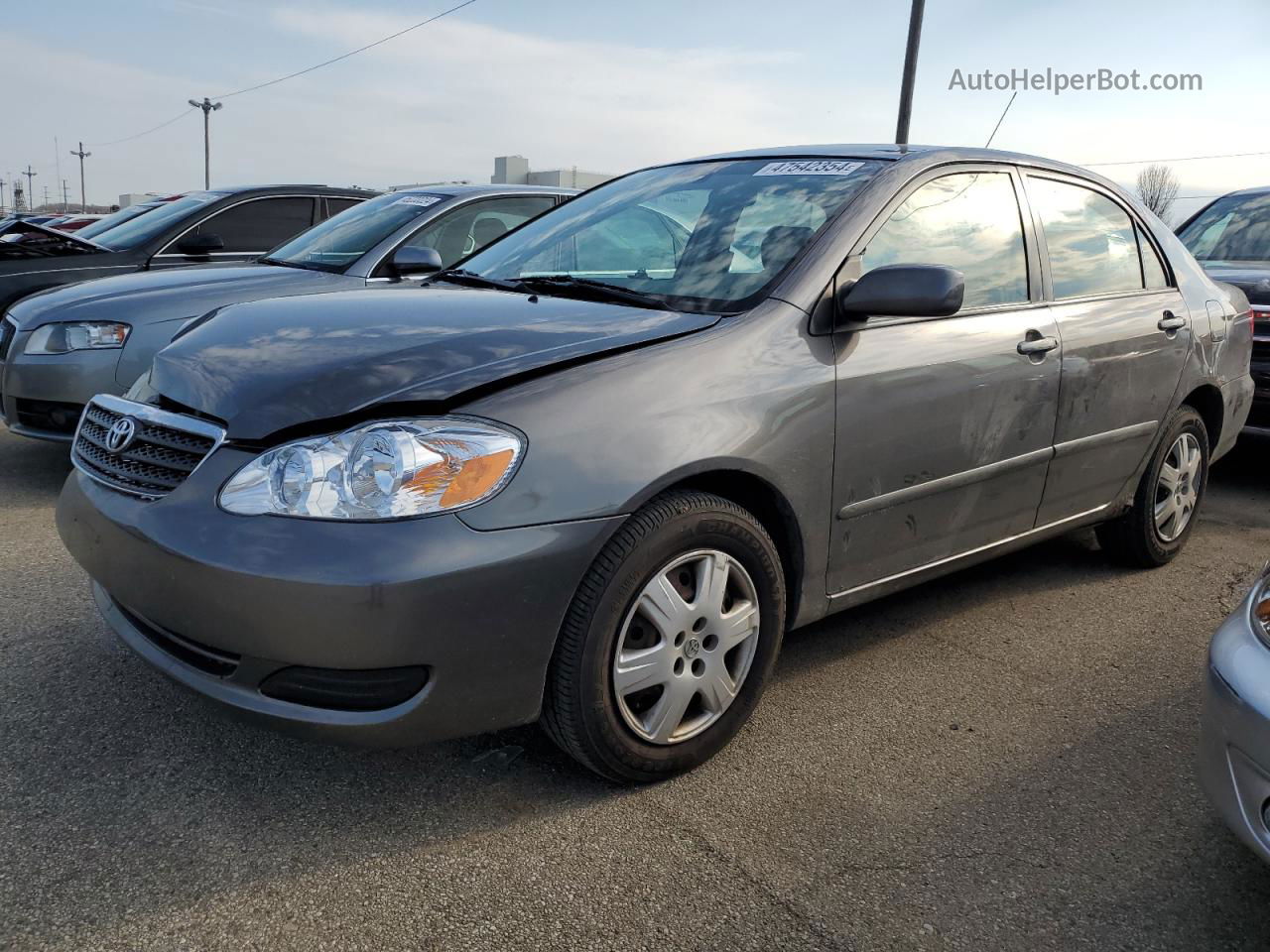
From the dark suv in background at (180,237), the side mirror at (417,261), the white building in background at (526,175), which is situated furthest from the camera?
the white building in background at (526,175)

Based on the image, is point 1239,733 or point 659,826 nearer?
point 1239,733

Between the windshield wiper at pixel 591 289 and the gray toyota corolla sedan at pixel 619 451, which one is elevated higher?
the windshield wiper at pixel 591 289

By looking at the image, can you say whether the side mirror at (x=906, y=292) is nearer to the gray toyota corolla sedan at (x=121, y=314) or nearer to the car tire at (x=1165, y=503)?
the car tire at (x=1165, y=503)

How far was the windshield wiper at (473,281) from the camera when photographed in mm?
3273

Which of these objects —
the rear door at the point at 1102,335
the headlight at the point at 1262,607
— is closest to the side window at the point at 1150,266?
the rear door at the point at 1102,335

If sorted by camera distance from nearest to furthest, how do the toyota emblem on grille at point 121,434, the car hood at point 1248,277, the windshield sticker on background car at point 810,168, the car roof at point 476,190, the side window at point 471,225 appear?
the toyota emblem on grille at point 121,434, the windshield sticker on background car at point 810,168, the side window at point 471,225, the car hood at point 1248,277, the car roof at point 476,190

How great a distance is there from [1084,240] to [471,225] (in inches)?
131

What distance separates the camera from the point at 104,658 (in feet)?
10.2

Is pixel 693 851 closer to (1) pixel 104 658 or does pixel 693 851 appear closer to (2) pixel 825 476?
(2) pixel 825 476

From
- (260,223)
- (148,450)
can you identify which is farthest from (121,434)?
(260,223)

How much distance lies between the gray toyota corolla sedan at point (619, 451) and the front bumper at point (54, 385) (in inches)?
85.6

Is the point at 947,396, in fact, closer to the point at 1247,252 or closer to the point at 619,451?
the point at 619,451

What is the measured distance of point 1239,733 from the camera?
6.54 ft

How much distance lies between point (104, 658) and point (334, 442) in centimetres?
145
